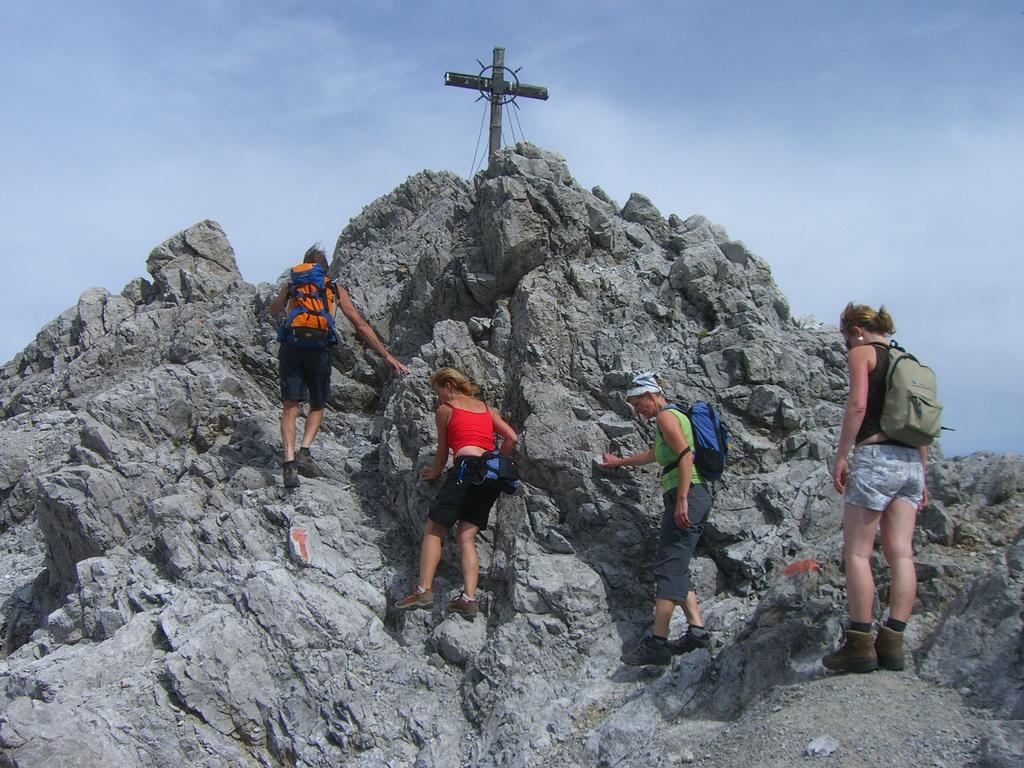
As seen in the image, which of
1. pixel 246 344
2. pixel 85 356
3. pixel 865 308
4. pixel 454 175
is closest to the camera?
pixel 865 308

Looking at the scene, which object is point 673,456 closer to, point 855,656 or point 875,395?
point 875,395

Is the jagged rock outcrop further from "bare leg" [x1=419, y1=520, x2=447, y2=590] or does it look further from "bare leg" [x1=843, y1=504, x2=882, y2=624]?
"bare leg" [x1=843, y1=504, x2=882, y2=624]

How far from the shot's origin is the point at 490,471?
10.1 meters

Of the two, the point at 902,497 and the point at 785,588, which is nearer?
the point at 902,497

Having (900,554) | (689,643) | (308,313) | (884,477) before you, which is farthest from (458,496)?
(900,554)

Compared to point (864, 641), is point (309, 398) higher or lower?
higher

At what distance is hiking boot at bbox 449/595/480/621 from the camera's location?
396 inches

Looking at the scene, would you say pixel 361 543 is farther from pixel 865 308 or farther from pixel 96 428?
pixel 865 308

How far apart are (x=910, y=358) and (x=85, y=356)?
14953mm

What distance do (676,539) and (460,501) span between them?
8.17 feet

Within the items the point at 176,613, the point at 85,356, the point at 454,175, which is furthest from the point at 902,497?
the point at 85,356

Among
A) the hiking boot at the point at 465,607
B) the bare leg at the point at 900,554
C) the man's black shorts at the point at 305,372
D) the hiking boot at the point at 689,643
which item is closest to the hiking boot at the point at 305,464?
the man's black shorts at the point at 305,372

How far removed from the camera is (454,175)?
19.2m

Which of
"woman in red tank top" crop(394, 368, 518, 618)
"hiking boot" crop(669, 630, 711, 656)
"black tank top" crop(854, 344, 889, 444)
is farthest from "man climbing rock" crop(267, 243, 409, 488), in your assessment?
"black tank top" crop(854, 344, 889, 444)
